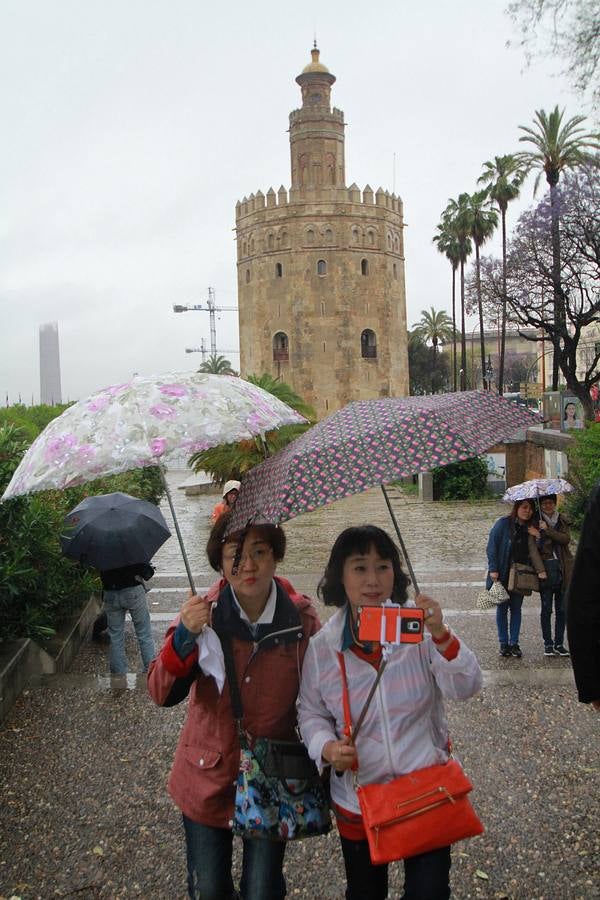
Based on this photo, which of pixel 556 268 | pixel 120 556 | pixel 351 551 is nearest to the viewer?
pixel 351 551

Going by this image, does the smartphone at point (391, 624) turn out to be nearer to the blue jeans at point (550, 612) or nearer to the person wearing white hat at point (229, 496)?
the person wearing white hat at point (229, 496)

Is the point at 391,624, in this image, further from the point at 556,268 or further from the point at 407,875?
the point at 556,268

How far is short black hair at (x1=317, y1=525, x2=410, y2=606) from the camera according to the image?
2941 millimetres

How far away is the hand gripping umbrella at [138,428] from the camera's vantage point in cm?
301

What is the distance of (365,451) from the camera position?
2.73 metres

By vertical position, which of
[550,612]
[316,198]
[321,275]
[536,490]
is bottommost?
[550,612]

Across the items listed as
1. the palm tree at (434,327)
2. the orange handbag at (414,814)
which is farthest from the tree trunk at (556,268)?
the palm tree at (434,327)

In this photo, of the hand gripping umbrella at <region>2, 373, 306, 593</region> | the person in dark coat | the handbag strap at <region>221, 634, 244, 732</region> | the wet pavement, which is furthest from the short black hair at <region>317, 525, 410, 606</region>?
the wet pavement

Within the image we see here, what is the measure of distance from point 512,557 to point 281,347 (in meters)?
48.0

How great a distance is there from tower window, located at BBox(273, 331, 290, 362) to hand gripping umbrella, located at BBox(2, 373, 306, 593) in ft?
168

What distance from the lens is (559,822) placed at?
410 cm

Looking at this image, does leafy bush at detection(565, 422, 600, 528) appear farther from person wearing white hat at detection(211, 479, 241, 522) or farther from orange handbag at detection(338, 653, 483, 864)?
orange handbag at detection(338, 653, 483, 864)

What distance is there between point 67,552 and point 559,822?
4426 millimetres

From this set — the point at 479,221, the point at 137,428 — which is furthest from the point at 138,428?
the point at 479,221
